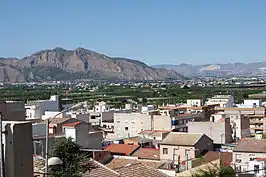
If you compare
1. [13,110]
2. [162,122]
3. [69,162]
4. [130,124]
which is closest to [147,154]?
[13,110]

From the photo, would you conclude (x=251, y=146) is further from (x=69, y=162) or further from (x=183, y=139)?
(x=69, y=162)

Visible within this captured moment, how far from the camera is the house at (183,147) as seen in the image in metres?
30.9

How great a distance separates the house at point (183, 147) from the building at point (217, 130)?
6.56 m

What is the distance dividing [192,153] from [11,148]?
24119 millimetres

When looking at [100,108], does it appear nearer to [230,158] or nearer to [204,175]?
[230,158]

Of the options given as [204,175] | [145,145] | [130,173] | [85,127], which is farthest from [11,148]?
[145,145]

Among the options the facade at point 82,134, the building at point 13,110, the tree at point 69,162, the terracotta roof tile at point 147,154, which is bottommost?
the terracotta roof tile at point 147,154

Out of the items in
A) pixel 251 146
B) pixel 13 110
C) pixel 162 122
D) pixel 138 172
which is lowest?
pixel 162 122

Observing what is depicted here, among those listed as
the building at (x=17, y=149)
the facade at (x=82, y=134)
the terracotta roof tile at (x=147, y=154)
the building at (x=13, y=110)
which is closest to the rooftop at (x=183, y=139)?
the terracotta roof tile at (x=147, y=154)

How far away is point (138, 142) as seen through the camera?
123ft

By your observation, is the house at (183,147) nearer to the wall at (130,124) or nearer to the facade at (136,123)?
the facade at (136,123)

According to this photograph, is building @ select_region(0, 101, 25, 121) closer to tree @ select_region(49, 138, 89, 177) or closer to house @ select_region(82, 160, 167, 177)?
house @ select_region(82, 160, 167, 177)

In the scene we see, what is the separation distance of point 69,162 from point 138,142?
25409 mm

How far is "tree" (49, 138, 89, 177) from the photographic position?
1076 centimetres
